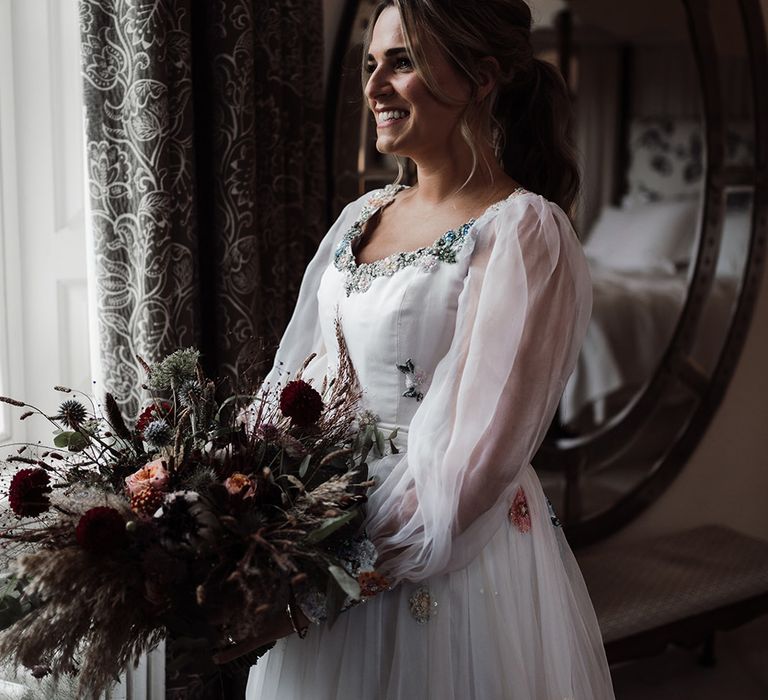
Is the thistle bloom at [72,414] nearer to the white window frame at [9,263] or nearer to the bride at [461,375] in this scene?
the bride at [461,375]

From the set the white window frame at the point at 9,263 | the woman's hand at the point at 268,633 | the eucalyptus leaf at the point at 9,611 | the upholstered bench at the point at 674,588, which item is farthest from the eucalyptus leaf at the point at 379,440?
the upholstered bench at the point at 674,588

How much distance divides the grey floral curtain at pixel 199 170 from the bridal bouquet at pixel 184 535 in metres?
0.49

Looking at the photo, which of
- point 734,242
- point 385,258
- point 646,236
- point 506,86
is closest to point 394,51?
point 506,86

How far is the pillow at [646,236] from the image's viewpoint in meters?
2.66

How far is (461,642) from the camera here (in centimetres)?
129

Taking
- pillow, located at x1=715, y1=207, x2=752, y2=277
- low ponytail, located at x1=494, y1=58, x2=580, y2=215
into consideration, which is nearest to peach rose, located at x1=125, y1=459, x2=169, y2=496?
low ponytail, located at x1=494, y1=58, x2=580, y2=215

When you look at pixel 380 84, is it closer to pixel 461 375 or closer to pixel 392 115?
pixel 392 115

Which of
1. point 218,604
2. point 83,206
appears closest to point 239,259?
point 83,206

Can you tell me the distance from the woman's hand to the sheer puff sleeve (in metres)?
0.14

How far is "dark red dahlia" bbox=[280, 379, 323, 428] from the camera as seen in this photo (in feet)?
3.80

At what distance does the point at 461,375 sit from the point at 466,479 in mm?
151

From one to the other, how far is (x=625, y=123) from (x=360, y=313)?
1550 mm

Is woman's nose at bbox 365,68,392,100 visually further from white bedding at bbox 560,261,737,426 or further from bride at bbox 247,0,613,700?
white bedding at bbox 560,261,737,426

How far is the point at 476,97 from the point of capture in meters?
1.43
